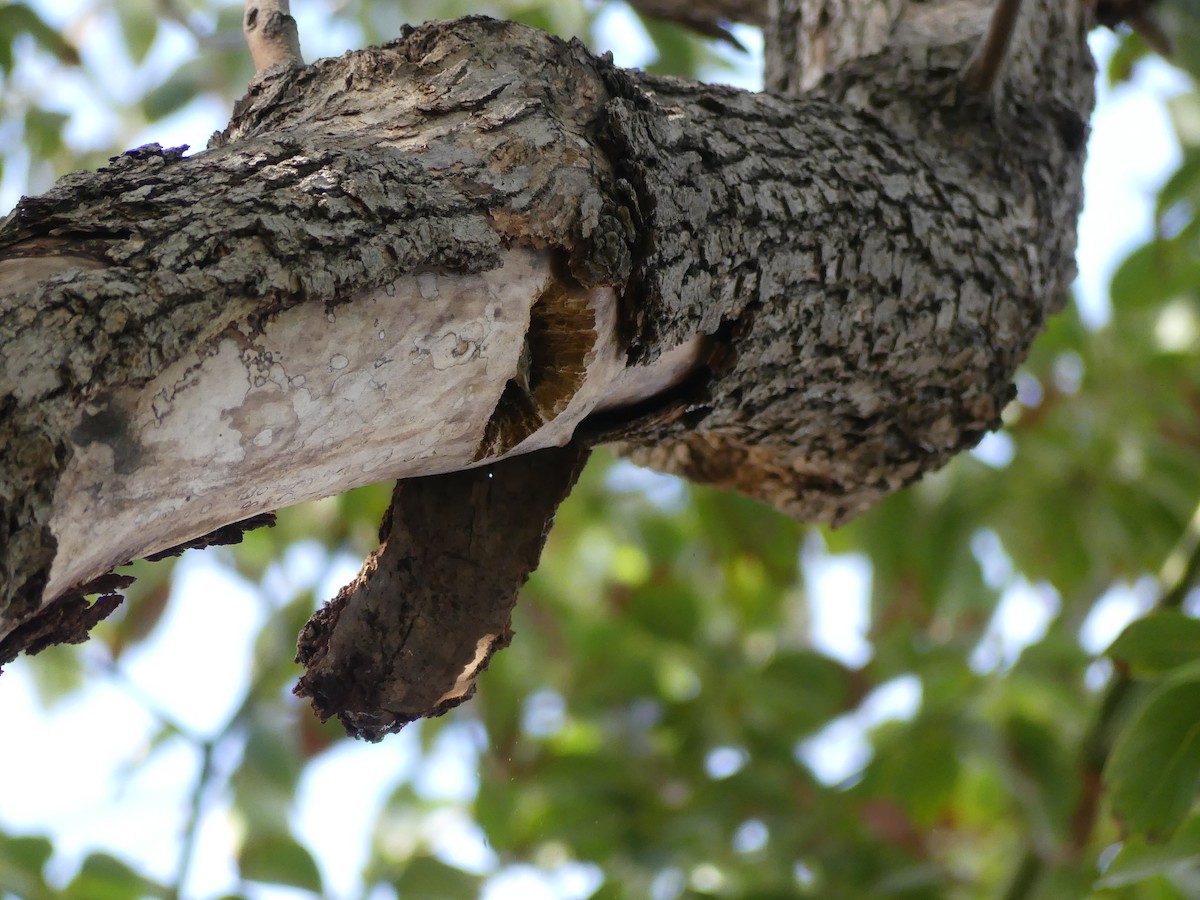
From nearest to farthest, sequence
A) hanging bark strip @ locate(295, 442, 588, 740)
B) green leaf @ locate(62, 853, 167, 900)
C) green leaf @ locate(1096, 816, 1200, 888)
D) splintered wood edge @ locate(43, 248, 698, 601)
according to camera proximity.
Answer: splintered wood edge @ locate(43, 248, 698, 601) → hanging bark strip @ locate(295, 442, 588, 740) → green leaf @ locate(1096, 816, 1200, 888) → green leaf @ locate(62, 853, 167, 900)

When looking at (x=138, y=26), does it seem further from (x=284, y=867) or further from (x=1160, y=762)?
(x=1160, y=762)

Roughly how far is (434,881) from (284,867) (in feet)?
0.75

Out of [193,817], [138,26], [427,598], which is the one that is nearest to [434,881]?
[193,817]

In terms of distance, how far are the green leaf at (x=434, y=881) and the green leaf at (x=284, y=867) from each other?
128mm

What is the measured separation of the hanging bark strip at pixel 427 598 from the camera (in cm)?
87

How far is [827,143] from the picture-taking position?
3.31ft

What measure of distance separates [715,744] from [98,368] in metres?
1.84

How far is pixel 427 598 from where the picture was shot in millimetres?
873

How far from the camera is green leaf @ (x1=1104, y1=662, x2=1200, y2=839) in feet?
3.43

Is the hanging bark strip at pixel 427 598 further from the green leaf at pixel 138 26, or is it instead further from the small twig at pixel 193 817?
the green leaf at pixel 138 26

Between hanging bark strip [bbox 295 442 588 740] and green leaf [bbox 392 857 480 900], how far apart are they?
3.15 ft

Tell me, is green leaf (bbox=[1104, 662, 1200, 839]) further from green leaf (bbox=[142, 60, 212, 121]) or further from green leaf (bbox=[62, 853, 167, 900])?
green leaf (bbox=[142, 60, 212, 121])

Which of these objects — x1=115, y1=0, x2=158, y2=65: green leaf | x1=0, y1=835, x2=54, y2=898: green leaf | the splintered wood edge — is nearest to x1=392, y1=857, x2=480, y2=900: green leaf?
x1=0, y1=835, x2=54, y2=898: green leaf

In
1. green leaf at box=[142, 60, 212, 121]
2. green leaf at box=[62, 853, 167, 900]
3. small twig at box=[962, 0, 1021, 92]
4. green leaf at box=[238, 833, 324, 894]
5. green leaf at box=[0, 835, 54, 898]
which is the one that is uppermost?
green leaf at box=[142, 60, 212, 121]
